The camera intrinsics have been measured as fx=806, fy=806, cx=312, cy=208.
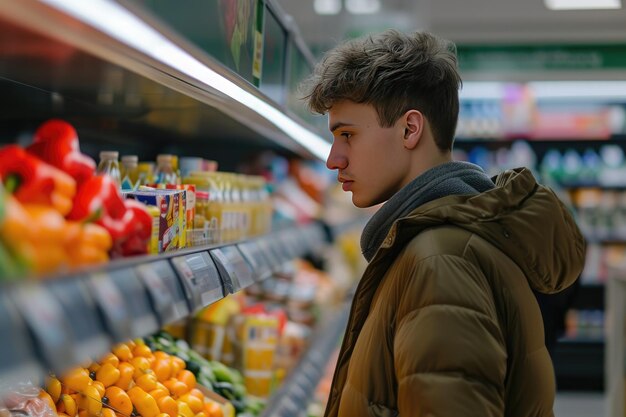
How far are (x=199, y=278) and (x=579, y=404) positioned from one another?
6.62 m

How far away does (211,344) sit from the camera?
2736mm

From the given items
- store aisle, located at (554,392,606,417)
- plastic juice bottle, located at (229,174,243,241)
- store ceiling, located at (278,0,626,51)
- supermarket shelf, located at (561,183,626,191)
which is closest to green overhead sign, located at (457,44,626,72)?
store ceiling, located at (278,0,626,51)

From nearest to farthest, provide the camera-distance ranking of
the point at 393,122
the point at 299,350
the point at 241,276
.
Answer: the point at 393,122 → the point at 241,276 → the point at 299,350

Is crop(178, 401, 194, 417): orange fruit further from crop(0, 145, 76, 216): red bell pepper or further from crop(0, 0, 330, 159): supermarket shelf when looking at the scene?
crop(0, 145, 76, 216): red bell pepper

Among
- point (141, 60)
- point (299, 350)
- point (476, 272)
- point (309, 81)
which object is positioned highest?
point (309, 81)

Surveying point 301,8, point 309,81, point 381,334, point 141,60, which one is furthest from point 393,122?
point 301,8

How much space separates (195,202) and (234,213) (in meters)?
0.38

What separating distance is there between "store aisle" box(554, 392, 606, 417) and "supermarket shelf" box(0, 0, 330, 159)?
498 cm

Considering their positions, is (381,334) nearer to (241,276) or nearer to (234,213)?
(241,276)

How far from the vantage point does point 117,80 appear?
5.28 ft

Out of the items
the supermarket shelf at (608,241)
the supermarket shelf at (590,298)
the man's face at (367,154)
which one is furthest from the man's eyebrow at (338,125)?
the supermarket shelf at (590,298)

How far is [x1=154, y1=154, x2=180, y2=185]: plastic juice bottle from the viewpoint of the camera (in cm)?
203

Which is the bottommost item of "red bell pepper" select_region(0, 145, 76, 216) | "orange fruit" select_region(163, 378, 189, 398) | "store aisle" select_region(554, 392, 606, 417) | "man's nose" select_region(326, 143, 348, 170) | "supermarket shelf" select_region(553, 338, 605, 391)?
"store aisle" select_region(554, 392, 606, 417)

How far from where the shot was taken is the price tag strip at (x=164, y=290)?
3.82ft
